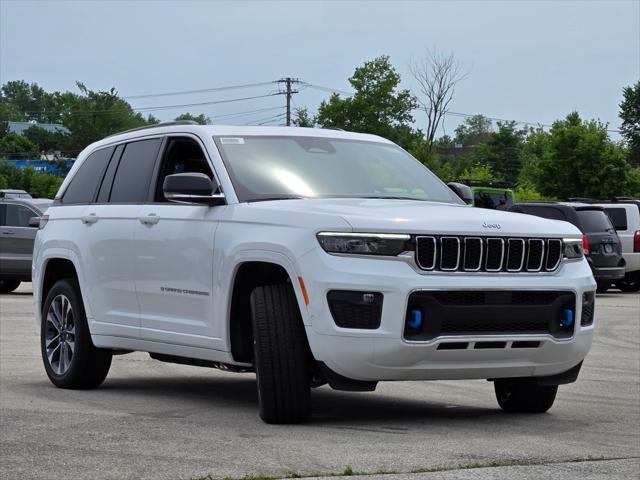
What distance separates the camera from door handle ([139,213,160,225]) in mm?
9422

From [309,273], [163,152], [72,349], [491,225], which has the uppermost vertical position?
[163,152]

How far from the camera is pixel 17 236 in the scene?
2570 centimetres

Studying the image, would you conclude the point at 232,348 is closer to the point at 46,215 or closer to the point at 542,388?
the point at 542,388

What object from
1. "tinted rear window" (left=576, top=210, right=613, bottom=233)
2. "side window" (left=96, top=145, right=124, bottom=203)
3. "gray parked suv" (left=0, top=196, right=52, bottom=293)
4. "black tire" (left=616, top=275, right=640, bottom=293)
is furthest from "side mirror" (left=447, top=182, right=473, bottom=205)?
"black tire" (left=616, top=275, right=640, bottom=293)

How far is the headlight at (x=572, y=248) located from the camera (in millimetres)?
8570

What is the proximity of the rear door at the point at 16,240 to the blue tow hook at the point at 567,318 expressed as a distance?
17883mm

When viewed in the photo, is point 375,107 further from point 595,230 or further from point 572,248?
point 572,248

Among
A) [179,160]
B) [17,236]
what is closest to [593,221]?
[17,236]

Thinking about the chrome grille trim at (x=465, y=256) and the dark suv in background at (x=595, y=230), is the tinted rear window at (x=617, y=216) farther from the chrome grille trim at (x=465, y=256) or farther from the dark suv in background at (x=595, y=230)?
the chrome grille trim at (x=465, y=256)

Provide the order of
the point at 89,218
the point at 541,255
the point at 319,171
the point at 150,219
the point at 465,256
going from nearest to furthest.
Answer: the point at 465,256 → the point at 541,255 → the point at 319,171 → the point at 150,219 → the point at 89,218

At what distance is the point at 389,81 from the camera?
100 metres

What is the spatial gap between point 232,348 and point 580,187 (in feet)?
239

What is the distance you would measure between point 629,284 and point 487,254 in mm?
22946

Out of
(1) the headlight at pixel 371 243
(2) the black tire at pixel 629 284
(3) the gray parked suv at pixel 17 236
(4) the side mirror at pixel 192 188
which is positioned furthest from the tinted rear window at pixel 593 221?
(1) the headlight at pixel 371 243
